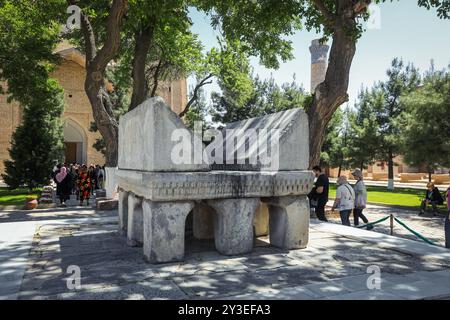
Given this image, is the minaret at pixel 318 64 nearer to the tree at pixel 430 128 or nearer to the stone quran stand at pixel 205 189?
the tree at pixel 430 128

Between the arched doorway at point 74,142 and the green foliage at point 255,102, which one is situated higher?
the green foliage at point 255,102

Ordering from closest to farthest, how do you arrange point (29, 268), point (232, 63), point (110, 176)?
point (29, 268), point (110, 176), point (232, 63)

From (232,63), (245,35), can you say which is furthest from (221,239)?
(232,63)

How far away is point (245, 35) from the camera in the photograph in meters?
13.4

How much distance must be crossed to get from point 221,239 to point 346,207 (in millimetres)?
4268

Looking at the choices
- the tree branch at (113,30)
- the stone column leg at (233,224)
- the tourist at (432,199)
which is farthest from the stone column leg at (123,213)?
the tourist at (432,199)

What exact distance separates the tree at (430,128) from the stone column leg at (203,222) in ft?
41.7

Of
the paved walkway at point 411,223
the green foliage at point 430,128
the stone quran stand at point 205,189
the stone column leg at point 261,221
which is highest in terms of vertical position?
the green foliage at point 430,128

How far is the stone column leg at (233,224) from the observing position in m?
5.12

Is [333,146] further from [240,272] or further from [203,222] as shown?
[240,272]

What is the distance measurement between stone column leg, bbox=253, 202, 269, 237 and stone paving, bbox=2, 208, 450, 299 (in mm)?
457

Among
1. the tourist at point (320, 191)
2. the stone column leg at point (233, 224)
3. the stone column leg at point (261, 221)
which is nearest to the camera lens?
the stone column leg at point (233, 224)

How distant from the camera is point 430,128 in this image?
16.0m

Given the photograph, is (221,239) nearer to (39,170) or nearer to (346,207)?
(346,207)
